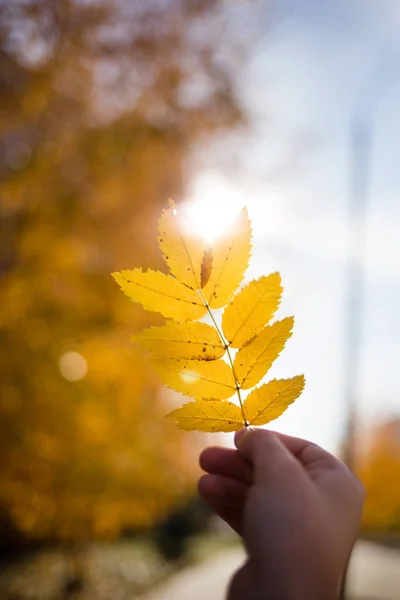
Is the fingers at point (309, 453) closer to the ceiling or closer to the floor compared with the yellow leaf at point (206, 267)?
closer to the floor

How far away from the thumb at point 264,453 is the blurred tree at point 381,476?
651 centimetres

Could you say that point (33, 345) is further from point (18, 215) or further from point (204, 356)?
point (204, 356)

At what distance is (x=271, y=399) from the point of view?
482 millimetres

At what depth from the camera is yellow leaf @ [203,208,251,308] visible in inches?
18.8

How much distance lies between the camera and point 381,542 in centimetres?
1093

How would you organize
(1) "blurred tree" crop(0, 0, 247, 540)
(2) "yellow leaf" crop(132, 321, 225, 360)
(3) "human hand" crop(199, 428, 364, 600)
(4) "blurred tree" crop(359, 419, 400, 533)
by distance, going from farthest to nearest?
(4) "blurred tree" crop(359, 419, 400, 533), (1) "blurred tree" crop(0, 0, 247, 540), (2) "yellow leaf" crop(132, 321, 225, 360), (3) "human hand" crop(199, 428, 364, 600)

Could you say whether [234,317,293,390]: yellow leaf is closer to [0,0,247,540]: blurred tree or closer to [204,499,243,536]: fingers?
[204,499,243,536]: fingers

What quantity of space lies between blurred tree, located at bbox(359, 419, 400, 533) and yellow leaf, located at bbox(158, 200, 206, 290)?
6507 mm

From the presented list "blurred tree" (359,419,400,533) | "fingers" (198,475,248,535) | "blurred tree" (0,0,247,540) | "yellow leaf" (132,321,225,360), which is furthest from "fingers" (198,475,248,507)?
"blurred tree" (359,419,400,533)

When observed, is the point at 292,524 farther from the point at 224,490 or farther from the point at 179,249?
the point at 179,249

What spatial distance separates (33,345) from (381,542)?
31.8 ft

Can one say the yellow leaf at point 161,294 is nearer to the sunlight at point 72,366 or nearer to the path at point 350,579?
the sunlight at point 72,366

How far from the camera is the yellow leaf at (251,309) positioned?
48 centimetres

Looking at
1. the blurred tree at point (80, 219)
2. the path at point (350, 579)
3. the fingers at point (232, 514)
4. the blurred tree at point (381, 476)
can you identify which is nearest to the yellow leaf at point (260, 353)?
the fingers at point (232, 514)
